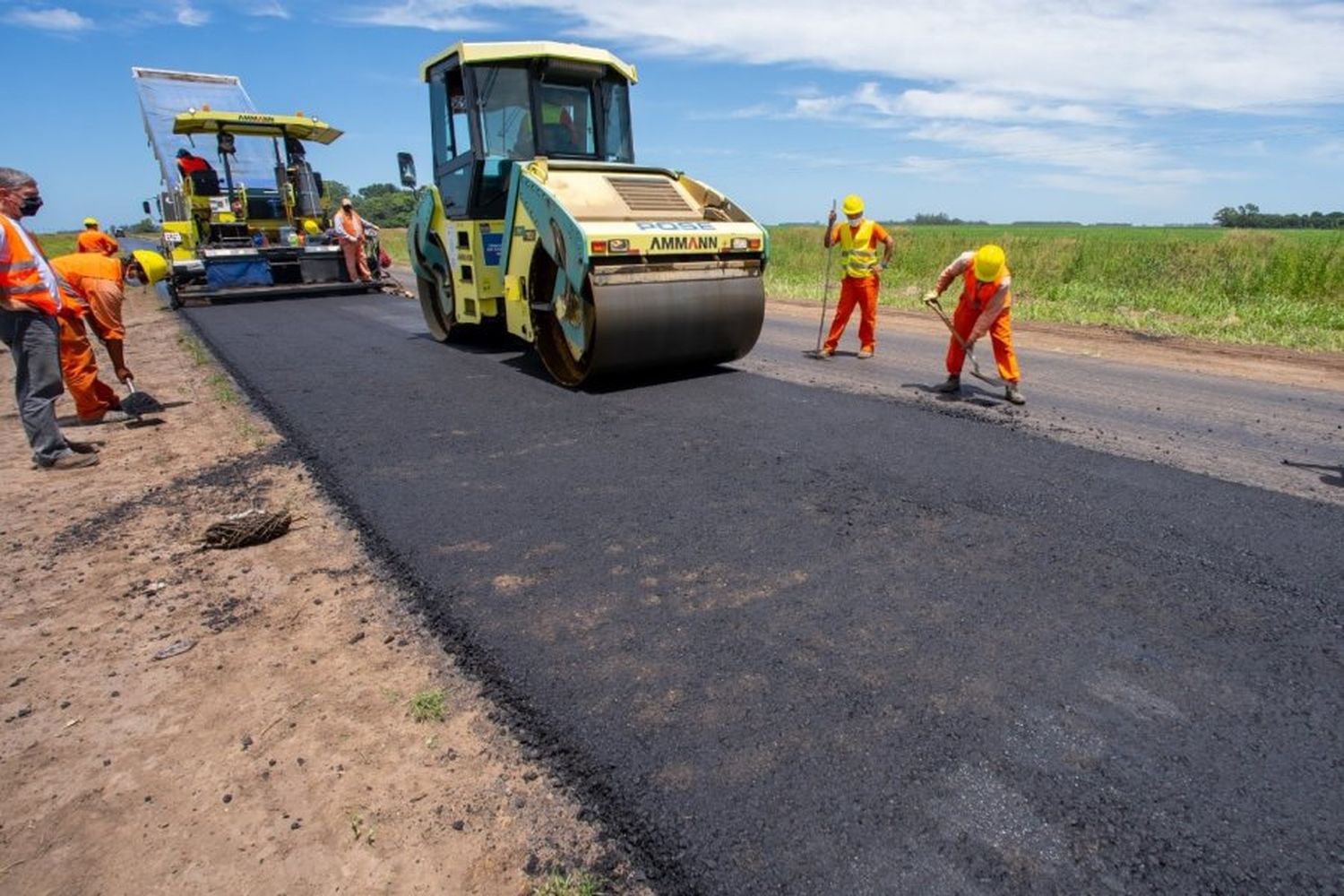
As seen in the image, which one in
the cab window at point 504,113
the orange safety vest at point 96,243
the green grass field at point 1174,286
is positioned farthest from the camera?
the green grass field at point 1174,286

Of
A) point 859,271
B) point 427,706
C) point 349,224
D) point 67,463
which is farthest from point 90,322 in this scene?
point 349,224

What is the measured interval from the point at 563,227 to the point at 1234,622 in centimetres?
452

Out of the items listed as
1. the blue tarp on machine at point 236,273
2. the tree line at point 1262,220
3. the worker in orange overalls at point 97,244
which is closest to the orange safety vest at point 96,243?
the worker in orange overalls at point 97,244

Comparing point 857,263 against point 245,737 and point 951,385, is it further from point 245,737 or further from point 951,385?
point 245,737

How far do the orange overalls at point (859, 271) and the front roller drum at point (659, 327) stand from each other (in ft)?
5.25

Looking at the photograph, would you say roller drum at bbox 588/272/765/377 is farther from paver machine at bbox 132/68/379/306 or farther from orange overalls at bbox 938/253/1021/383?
paver machine at bbox 132/68/379/306

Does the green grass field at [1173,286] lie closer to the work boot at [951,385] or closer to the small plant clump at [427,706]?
the work boot at [951,385]

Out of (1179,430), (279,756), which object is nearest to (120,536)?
(279,756)

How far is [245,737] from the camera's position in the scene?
2.25m

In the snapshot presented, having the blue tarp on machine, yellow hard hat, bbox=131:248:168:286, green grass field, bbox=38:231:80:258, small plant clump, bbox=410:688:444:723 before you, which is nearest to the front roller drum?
yellow hard hat, bbox=131:248:168:286

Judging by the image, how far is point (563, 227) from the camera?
553 centimetres

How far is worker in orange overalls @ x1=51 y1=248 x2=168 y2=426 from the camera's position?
5.39 meters

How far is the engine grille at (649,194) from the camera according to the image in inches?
239

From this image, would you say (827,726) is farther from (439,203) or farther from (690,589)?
(439,203)
